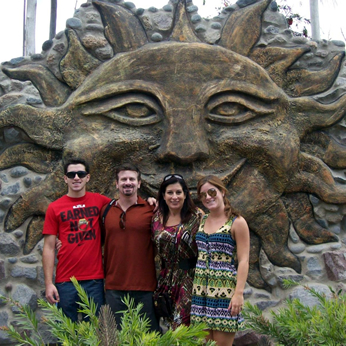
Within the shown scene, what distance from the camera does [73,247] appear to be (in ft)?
8.98

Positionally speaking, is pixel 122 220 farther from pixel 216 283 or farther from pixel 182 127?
pixel 182 127

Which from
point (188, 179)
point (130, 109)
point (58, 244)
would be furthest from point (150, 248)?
point (130, 109)

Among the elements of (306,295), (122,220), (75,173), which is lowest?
(306,295)

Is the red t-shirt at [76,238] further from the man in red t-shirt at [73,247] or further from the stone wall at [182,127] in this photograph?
the stone wall at [182,127]

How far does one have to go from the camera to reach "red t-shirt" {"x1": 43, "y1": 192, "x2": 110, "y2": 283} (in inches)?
107

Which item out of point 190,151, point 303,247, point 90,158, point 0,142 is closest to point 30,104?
point 0,142

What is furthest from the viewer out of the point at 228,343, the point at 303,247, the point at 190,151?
the point at 303,247

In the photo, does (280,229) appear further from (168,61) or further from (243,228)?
(168,61)

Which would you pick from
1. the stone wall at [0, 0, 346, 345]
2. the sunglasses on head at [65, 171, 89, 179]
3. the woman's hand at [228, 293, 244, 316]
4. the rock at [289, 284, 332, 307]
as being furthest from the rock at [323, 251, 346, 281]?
the sunglasses on head at [65, 171, 89, 179]

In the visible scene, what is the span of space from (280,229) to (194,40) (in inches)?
67.0

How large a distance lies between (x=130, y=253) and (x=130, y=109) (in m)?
1.35

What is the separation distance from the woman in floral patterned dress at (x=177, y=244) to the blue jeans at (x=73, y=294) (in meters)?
0.37

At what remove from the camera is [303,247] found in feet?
12.2

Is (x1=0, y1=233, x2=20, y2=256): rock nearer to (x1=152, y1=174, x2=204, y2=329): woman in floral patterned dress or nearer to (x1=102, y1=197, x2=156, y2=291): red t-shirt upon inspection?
(x1=102, y1=197, x2=156, y2=291): red t-shirt
